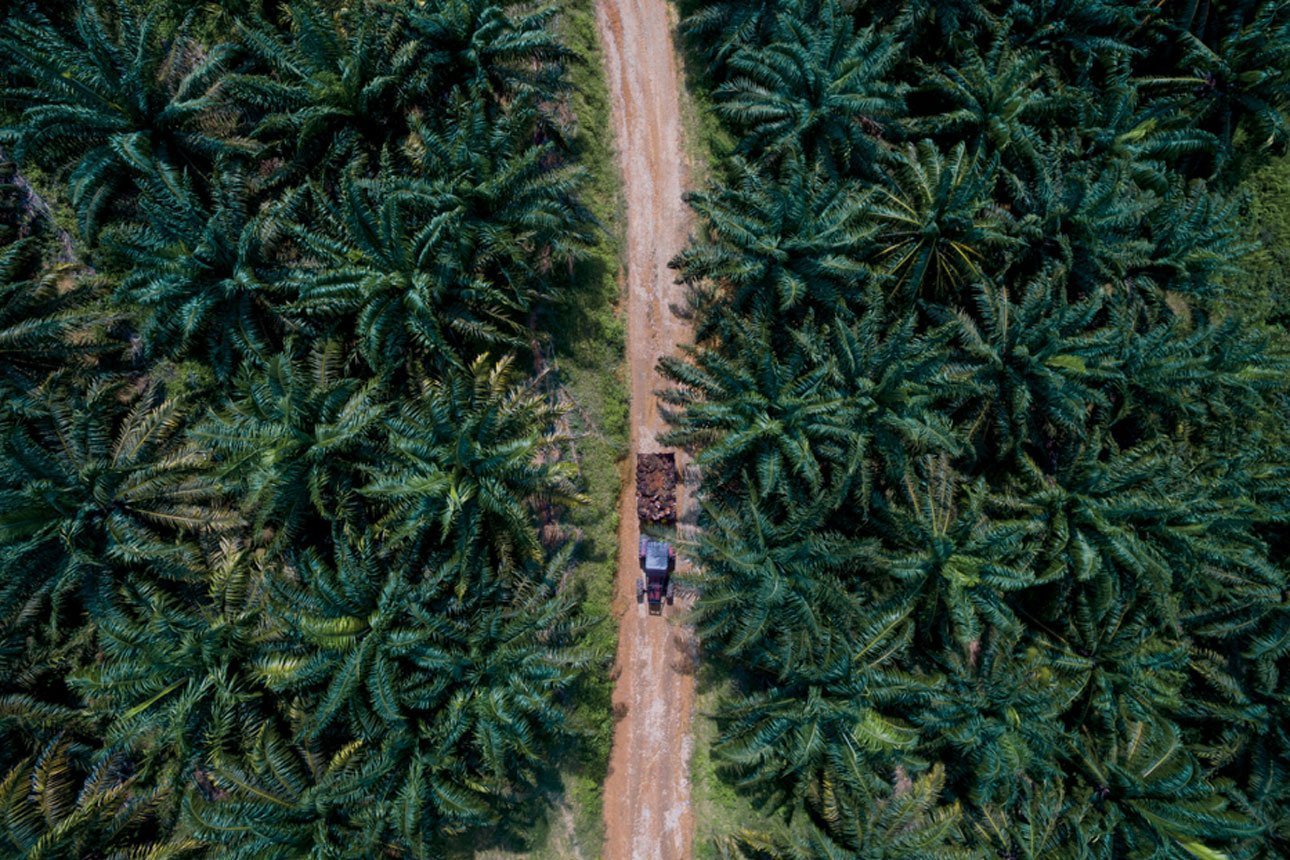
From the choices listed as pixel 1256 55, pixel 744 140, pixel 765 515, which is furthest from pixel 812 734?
pixel 1256 55

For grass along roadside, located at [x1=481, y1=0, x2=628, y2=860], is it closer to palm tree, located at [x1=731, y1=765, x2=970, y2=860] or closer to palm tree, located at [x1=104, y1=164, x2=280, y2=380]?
palm tree, located at [x1=731, y1=765, x2=970, y2=860]

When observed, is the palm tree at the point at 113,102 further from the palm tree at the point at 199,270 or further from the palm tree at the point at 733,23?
the palm tree at the point at 733,23

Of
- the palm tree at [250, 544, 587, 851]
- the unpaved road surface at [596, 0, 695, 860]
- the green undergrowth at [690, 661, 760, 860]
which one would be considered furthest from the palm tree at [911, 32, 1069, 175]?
the palm tree at [250, 544, 587, 851]

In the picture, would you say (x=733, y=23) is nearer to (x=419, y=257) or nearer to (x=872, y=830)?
(x=419, y=257)

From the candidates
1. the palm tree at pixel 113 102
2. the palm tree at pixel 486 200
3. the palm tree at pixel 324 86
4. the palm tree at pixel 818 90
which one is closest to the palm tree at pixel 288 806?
the palm tree at pixel 486 200

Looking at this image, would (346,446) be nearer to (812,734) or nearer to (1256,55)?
(812,734)
